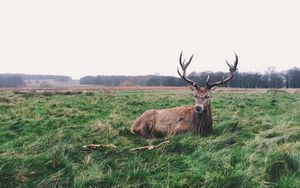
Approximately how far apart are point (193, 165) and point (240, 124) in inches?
183

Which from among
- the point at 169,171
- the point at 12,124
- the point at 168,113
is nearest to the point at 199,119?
the point at 168,113

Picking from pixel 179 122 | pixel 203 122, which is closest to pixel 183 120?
pixel 179 122

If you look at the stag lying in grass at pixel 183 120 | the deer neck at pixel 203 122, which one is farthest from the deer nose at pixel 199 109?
the deer neck at pixel 203 122

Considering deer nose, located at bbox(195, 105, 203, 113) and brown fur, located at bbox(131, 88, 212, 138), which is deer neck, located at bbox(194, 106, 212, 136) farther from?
deer nose, located at bbox(195, 105, 203, 113)

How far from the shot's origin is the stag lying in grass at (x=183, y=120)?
7949 mm

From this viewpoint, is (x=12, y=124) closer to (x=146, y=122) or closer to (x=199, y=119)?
(x=146, y=122)

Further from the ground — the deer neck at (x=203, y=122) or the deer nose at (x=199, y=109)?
the deer nose at (x=199, y=109)

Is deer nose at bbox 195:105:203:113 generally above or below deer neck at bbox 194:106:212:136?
above

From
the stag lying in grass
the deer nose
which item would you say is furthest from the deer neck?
the deer nose

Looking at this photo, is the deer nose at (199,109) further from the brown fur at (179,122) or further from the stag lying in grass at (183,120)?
the brown fur at (179,122)

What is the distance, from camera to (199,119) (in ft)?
26.5

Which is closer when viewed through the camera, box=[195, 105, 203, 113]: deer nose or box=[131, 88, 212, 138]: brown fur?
box=[195, 105, 203, 113]: deer nose

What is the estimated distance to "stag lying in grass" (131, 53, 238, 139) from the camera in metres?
7.95

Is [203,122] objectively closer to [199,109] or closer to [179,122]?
[199,109]
